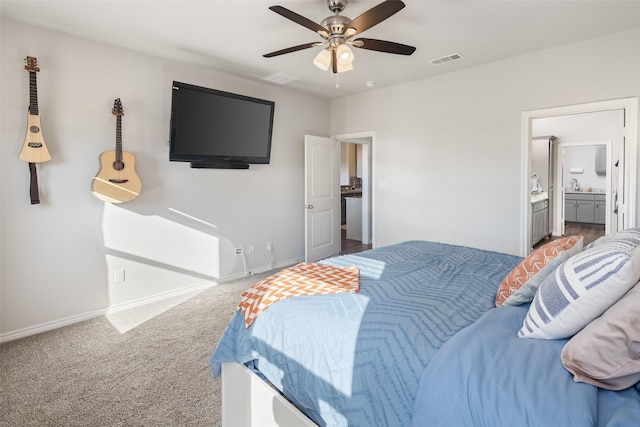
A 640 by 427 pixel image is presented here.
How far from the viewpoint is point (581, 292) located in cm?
106

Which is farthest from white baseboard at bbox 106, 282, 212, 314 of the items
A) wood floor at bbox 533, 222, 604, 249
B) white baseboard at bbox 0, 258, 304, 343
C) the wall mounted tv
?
wood floor at bbox 533, 222, 604, 249

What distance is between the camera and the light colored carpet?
189 cm

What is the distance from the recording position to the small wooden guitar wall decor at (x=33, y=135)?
275 centimetres

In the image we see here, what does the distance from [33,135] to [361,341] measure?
3.11 m

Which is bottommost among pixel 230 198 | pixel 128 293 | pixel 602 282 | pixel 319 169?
A: pixel 128 293

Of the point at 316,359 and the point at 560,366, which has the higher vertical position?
the point at 560,366

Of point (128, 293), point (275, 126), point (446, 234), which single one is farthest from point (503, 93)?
point (128, 293)

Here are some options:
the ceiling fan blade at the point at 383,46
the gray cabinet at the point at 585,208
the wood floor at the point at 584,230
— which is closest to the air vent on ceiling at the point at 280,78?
the ceiling fan blade at the point at 383,46

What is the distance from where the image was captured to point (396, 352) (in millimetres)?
1173

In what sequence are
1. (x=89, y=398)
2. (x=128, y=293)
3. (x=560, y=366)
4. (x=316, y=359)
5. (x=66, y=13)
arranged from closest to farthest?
(x=560, y=366)
(x=316, y=359)
(x=89, y=398)
(x=66, y=13)
(x=128, y=293)

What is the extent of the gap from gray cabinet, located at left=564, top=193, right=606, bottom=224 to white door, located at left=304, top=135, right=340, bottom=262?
6.80 metres

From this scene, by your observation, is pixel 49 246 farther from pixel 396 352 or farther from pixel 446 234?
pixel 446 234

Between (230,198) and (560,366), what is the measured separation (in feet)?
12.6

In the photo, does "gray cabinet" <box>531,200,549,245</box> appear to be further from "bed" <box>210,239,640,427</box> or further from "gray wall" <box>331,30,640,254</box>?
"bed" <box>210,239,640,427</box>
